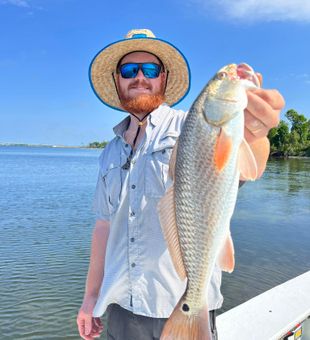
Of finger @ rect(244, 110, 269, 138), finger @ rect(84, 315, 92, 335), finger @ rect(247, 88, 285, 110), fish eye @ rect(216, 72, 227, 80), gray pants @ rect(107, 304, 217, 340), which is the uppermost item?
fish eye @ rect(216, 72, 227, 80)

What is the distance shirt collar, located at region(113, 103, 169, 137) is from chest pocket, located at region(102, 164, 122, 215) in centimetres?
35

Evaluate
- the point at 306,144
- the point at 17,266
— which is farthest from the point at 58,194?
the point at 306,144

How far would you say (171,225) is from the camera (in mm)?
2047

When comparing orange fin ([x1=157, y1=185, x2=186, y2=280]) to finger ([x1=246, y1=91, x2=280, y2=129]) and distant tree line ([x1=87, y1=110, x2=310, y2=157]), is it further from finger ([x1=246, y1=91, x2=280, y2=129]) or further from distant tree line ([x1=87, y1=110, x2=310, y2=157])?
distant tree line ([x1=87, y1=110, x2=310, y2=157])

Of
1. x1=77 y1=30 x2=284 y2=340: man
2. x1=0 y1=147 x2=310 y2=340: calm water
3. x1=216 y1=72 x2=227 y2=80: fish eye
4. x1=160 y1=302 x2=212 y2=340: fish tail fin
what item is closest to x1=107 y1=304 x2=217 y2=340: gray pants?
x1=77 y1=30 x2=284 y2=340: man

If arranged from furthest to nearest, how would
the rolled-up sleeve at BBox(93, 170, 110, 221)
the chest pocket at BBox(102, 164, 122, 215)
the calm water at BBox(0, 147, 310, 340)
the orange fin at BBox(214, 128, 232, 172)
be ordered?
the calm water at BBox(0, 147, 310, 340), the rolled-up sleeve at BBox(93, 170, 110, 221), the chest pocket at BBox(102, 164, 122, 215), the orange fin at BBox(214, 128, 232, 172)

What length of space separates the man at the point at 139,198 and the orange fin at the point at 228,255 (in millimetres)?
454

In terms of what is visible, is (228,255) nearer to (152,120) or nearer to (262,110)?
(262,110)

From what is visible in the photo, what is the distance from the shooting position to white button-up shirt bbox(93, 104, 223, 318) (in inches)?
103

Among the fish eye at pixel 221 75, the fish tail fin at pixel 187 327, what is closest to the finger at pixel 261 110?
the fish eye at pixel 221 75

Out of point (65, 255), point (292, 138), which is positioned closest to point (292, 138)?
point (292, 138)

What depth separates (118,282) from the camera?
2.75 metres

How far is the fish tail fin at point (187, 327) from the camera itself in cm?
204

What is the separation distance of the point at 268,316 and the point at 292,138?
289 ft
